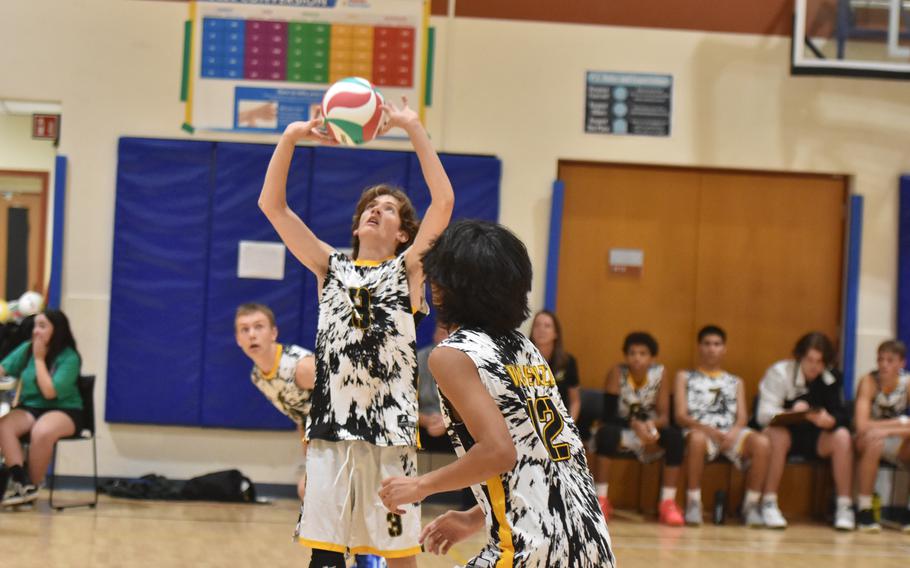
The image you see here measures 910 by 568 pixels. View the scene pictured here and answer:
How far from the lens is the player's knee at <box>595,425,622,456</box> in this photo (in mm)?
8164

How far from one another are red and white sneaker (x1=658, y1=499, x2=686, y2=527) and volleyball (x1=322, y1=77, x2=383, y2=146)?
4.80 m

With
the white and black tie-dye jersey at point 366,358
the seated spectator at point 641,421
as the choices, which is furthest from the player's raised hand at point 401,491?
the seated spectator at point 641,421

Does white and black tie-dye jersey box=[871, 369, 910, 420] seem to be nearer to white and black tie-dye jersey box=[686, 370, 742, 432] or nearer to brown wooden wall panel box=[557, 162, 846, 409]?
brown wooden wall panel box=[557, 162, 846, 409]

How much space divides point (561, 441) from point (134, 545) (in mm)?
4563

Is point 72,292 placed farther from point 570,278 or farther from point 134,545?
point 570,278

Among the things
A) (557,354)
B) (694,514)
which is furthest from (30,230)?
(694,514)

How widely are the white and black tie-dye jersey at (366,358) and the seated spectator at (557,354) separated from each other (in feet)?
13.6

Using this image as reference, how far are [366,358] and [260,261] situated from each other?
484 centimetres

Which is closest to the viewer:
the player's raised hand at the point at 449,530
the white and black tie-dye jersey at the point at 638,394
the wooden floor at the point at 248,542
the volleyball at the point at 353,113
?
the player's raised hand at the point at 449,530

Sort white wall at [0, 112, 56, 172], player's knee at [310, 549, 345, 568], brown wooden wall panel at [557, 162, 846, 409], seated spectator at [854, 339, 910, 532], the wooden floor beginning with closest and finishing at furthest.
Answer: player's knee at [310, 549, 345, 568], the wooden floor, seated spectator at [854, 339, 910, 532], brown wooden wall panel at [557, 162, 846, 409], white wall at [0, 112, 56, 172]

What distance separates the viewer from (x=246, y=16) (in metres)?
8.57

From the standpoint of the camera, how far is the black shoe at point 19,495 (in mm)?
7375

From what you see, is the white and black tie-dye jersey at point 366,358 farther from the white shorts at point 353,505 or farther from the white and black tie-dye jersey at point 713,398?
the white and black tie-dye jersey at point 713,398

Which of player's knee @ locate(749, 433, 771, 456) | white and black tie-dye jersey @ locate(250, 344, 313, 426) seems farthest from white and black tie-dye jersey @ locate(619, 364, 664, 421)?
white and black tie-dye jersey @ locate(250, 344, 313, 426)
